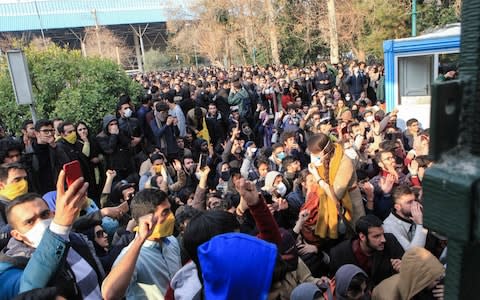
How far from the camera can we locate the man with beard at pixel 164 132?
22.2 ft

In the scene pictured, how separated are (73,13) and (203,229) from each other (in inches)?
1963

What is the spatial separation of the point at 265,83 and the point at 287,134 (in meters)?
6.88

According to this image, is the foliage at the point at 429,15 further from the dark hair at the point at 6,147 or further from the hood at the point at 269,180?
the dark hair at the point at 6,147

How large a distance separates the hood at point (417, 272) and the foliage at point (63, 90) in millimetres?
6238

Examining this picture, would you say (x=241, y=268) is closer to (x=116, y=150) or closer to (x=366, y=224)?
(x=366, y=224)

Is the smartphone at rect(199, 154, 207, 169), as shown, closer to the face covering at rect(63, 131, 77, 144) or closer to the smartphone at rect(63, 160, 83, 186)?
the face covering at rect(63, 131, 77, 144)

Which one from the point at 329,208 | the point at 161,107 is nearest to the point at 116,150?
the point at 161,107

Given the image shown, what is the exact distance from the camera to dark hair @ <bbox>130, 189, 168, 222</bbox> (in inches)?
96.3

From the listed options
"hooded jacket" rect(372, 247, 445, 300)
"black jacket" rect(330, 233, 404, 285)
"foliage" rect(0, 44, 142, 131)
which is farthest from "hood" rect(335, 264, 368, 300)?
"foliage" rect(0, 44, 142, 131)

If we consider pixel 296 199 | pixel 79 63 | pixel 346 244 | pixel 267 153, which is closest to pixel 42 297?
pixel 346 244

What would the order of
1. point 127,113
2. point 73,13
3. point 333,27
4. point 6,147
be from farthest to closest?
point 73,13 < point 333,27 < point 127,113 < point 6,147

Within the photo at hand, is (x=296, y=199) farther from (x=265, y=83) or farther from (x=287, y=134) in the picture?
(x=265, y=83)

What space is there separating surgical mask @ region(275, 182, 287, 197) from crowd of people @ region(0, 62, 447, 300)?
2 cm

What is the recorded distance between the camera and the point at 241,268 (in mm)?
1588
